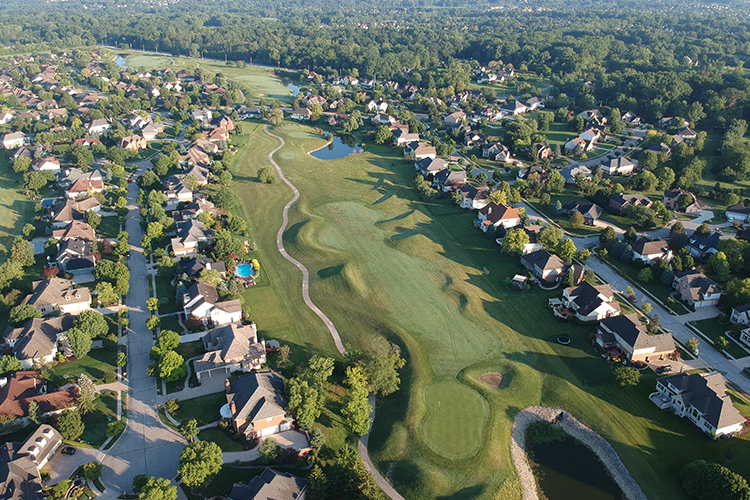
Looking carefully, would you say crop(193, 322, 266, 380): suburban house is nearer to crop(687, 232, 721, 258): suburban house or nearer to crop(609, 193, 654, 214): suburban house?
crop(687, 232, 721, 258): suburban house

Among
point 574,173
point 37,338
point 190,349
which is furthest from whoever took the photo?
point 574,173

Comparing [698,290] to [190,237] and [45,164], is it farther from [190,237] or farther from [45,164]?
[45,164]

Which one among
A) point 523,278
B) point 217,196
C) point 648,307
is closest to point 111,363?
point 217,196

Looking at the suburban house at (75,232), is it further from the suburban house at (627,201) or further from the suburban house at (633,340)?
the suburban house at (627,201)

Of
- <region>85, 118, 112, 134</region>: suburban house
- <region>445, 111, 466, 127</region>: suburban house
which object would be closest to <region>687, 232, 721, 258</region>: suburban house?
<region>445, 111, 466, 127</region>: suburban house

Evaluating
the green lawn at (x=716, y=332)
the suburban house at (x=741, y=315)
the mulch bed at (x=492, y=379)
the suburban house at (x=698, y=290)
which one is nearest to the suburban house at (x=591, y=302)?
the suburban house at (x=698, y=290)

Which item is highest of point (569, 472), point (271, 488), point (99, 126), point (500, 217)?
point (500, 217)

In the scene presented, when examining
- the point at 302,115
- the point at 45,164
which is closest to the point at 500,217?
the point at 302,115
